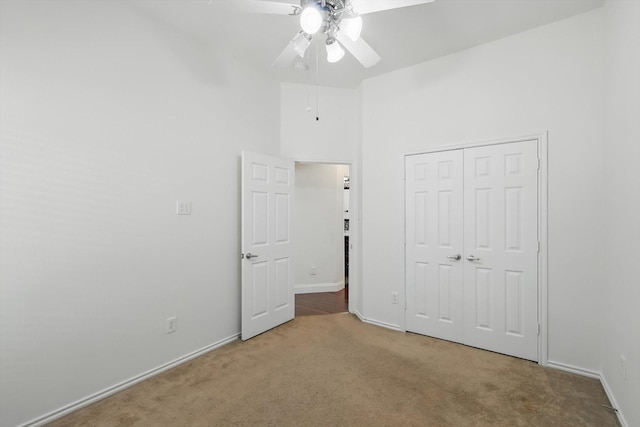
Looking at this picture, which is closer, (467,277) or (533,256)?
(533,256)

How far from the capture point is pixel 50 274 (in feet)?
6.01

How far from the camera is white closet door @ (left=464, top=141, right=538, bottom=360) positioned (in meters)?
2.54

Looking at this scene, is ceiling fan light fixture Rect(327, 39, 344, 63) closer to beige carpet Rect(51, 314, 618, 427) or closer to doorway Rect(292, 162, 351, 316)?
beige carpet Rect(51, 314, 618, 427)

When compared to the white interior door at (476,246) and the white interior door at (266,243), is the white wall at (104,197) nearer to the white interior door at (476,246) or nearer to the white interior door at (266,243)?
the white interior door at (266,243)

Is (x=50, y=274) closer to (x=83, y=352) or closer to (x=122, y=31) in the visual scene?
(x=83, y=352)

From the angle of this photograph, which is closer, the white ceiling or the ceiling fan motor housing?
the ceiling fan motor housing

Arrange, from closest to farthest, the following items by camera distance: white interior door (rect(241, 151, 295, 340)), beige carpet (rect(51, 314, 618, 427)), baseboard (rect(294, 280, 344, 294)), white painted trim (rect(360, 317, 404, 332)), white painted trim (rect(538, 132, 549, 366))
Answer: beige carpet (rect(51, 314, 618, 427)), white painted trim (rect(538, 132, 549, 366)), white interior door (rect(241, 151, 295, 340)), white painted trim (rect(360, 317, 404, 332)), baseboard (rect(294, 280, 344, 294))

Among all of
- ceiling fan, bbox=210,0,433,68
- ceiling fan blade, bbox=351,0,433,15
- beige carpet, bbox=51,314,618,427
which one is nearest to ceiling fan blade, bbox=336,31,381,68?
ceiling fan, bbox=210,0,433,68

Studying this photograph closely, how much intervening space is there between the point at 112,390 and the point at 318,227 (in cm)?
336

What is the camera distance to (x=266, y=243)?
326cm

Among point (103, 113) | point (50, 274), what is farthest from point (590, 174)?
point (50, 274)

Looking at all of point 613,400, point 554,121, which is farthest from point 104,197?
point 613,400

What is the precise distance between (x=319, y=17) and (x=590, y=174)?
246 cm

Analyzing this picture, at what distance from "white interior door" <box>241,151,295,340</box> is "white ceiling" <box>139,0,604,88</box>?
1.09m
